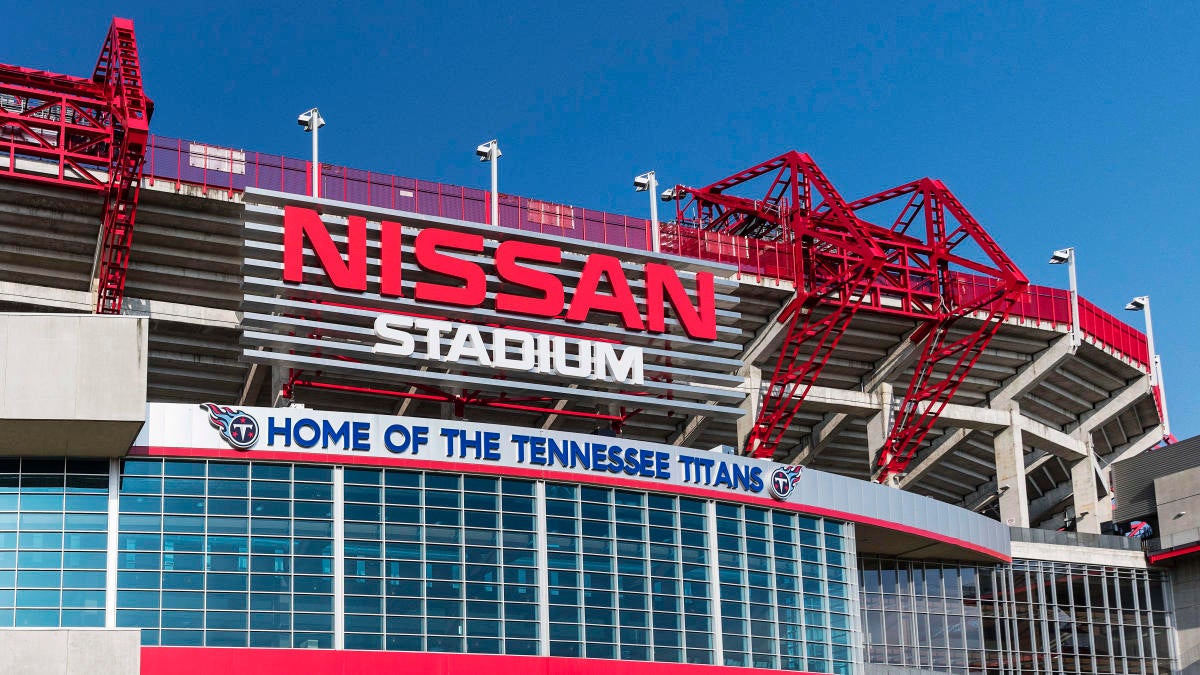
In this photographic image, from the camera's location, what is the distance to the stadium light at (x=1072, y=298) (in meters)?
80.6

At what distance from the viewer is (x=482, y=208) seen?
6575 cm

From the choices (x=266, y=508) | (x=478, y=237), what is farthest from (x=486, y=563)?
(x=478, y=237)

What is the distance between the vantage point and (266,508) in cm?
5150

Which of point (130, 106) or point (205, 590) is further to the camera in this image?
point (130, 106)

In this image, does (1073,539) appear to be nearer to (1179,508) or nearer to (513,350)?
(1179,508)

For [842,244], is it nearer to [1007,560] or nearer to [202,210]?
[1007,560]

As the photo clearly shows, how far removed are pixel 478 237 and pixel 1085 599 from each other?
30.2m

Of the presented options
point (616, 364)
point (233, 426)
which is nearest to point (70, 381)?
point (233, 426)

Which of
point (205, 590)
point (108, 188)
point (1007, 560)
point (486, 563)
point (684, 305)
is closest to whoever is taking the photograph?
point (205, 590)

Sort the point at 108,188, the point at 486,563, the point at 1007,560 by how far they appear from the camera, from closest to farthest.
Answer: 1. the point at 486,563
2. the point at 108,188
3. the point at 1007,560

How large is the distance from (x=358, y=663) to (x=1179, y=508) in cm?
3957

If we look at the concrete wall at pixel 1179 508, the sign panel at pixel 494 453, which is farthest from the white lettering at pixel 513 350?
the concrete wall at pixel 1179 508

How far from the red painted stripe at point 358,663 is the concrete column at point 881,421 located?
77.9ft

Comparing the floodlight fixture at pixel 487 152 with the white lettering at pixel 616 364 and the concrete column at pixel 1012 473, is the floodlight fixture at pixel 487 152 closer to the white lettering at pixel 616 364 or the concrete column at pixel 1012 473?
the white lettering at pixel 616 364
